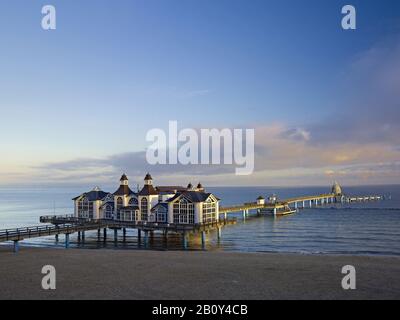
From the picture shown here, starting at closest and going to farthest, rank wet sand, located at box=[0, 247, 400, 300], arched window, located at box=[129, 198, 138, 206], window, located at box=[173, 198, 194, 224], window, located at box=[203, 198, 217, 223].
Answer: wet sand, located at box=[0, 247, 400, 300], window, located at box=[173, 198, 194, 224], window, located at box=[203, 198, 217, 223], arched window, located at box=[129, 198, 138, 206]

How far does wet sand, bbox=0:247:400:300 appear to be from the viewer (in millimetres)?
21328

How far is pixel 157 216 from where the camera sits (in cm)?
5719

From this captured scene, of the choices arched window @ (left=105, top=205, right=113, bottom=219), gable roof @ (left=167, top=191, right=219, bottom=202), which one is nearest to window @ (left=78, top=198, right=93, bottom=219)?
arched window @ (left=105, top=205, right=113, bottom=219)

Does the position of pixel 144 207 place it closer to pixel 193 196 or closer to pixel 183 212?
pixel 183 212

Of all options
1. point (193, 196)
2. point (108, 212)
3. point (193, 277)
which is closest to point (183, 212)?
point (193, 196)

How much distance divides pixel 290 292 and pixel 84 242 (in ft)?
134

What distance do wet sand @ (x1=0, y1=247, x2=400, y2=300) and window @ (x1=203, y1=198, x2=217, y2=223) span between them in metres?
19.6

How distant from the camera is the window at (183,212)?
179 ft

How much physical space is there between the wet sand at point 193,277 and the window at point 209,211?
19597 millimetres

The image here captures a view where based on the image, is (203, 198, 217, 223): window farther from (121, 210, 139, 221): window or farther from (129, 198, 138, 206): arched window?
(129, 198, 138, 206): arched window

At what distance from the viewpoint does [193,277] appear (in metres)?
25.8

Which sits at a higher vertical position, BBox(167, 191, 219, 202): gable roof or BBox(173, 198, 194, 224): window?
BBox(167, 191, 219, 202): gable roof
